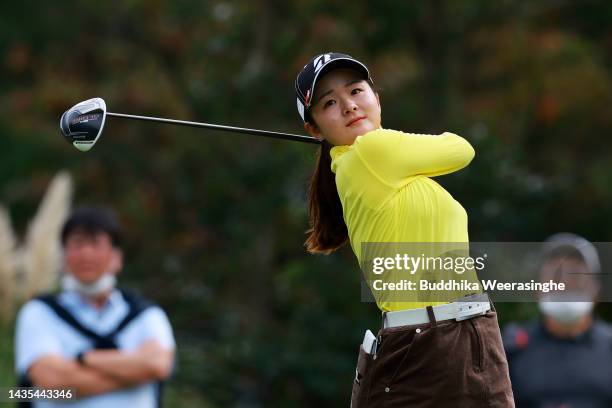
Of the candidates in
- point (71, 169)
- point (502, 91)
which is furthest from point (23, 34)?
point (502, 91)

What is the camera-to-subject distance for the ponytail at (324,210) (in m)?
4.17

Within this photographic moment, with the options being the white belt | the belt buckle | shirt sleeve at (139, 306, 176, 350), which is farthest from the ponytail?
shirt sleeve at (139, 306, 176, 350)

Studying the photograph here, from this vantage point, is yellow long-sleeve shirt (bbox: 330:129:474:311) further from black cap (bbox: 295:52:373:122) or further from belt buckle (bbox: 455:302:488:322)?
black cap (bbox: 295:52:373:122)

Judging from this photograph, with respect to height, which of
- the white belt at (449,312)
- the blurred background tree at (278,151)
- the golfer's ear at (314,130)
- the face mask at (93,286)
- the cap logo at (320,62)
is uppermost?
the blurred background tree at (278,151)

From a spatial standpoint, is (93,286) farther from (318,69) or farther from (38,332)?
(318,69)

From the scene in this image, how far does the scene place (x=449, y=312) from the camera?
11.9ft

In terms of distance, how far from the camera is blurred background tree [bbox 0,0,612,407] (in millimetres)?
11648

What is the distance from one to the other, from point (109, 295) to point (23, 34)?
1193 centimetres

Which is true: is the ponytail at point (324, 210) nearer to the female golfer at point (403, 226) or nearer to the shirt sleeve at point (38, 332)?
the female golfer at point (403, 226)

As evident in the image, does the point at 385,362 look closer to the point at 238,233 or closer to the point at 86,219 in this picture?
the point at 86,219

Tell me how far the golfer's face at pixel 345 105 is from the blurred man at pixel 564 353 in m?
2.18

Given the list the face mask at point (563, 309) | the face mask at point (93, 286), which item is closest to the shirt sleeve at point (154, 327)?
the face mask at point (93, 286)

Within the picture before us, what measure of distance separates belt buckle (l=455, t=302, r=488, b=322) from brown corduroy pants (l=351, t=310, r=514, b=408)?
0.02 m

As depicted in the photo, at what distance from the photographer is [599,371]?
5.76 metres
